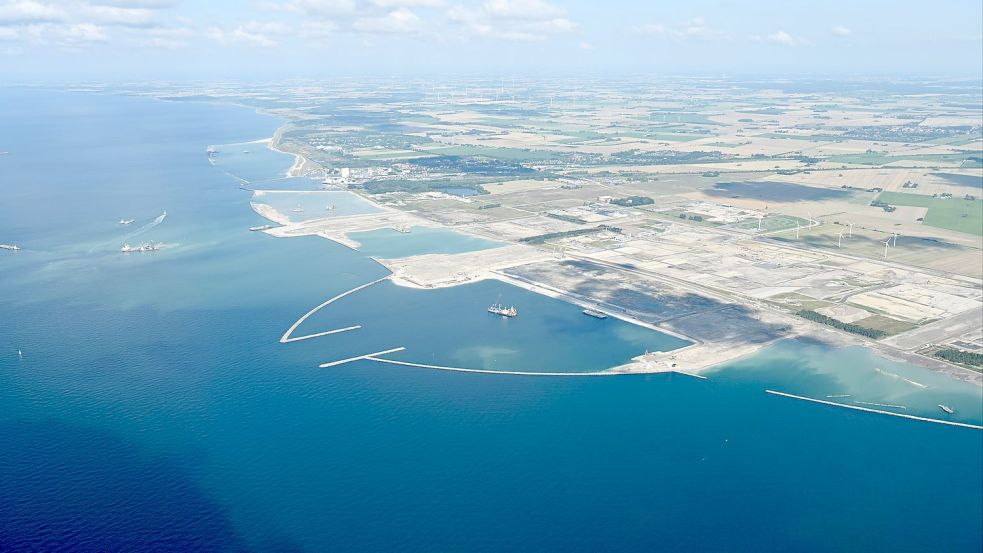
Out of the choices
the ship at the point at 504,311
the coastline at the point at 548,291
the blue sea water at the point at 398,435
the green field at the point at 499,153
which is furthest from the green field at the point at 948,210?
the green field at the point at 499,153

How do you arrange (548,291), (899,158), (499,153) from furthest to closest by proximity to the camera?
(499,153), (899,158), (548,291)

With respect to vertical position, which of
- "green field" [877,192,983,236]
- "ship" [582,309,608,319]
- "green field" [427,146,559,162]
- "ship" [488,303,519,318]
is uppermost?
Answer: "green field" [877,192,983,236]

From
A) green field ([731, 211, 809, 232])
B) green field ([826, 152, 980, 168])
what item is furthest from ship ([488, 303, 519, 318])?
green field ([826, 152, 980, 168])

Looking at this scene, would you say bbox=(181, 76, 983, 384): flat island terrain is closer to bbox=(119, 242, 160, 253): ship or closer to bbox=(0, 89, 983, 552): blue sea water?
bbox=(0, 89, 983, 552): blue sea water

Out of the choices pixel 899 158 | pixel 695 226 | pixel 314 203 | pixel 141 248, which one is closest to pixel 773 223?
pixel 695 226

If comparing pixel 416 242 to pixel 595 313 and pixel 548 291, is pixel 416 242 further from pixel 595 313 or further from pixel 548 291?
pixel 595 313

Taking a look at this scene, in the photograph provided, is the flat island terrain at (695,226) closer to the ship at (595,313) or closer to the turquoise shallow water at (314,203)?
Result: the turquoise shallow water at (314,203)

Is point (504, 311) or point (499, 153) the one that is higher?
point (499, 153)
